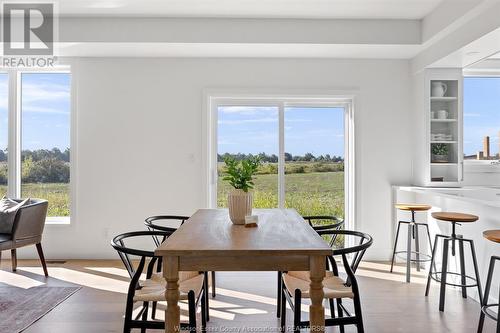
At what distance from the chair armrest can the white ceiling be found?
6.98 ft

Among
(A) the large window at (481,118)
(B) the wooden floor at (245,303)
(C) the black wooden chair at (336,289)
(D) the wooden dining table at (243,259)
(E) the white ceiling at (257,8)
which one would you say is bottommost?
(B) the wooden floor at (245,303)

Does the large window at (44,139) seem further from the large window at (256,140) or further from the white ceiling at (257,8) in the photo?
the large window at (256,140)

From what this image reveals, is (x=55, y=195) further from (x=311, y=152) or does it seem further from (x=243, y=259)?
(x=243, y=259)

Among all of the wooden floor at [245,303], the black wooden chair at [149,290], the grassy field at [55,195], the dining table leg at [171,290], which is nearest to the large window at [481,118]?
the wooden floor at [245,303]

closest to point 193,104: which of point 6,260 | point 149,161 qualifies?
point 149,161

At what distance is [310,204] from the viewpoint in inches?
182

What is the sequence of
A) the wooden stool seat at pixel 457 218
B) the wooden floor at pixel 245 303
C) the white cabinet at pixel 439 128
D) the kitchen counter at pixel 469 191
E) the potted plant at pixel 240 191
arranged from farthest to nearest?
the white cabinet at pixel 439 128
the kitchen counter at pixel 469 191
the wooden stool seat at pixel 457 218
the wooden floor at pixel 245 303
the potted plant at pixel 240 191

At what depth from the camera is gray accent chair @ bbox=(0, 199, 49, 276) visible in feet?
11.4

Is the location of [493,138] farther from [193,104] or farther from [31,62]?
[31,62]

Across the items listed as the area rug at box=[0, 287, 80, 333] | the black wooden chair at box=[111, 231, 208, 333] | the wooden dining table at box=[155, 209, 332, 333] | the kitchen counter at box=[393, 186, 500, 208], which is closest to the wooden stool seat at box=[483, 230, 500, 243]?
the wooden dining table at box=[155, 209, 332, 333]

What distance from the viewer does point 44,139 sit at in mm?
4578

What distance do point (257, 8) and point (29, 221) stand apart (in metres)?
3.27

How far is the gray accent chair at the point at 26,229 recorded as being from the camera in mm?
3479

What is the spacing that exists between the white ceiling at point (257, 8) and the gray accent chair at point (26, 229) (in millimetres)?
2142
